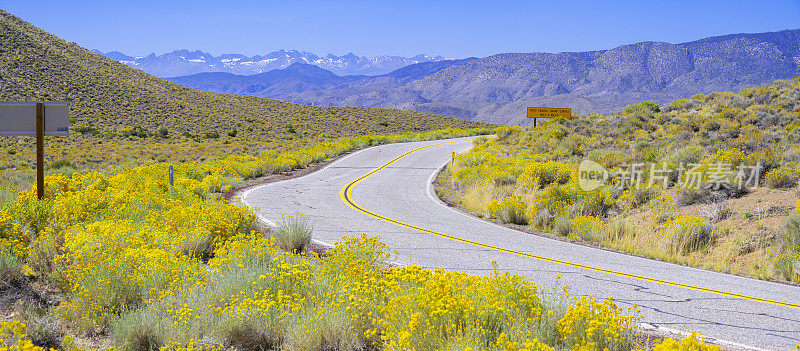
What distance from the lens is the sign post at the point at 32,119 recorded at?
852 cm

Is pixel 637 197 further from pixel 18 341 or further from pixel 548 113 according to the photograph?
pixel 548 113

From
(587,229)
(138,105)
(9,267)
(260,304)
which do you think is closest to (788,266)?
(587,229)

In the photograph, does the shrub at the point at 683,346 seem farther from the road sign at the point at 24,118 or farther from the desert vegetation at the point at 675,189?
the road sign at the point at 24,118

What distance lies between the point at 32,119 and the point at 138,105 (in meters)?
58.7

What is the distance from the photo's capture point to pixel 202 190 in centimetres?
1334

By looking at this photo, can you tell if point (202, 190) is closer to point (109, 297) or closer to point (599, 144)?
point (109, 297)

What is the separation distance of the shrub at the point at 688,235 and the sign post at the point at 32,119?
11.4 metres

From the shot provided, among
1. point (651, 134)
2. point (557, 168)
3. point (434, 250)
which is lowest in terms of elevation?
point (434, 250)

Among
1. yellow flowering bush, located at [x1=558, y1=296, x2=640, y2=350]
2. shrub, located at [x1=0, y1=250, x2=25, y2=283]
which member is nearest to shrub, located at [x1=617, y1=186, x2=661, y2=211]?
yellow flowering bush, located at [x1=558, y1=296, x2=640, y2=350]

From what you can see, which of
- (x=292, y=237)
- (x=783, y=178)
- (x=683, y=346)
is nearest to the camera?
(x=683, y=346)

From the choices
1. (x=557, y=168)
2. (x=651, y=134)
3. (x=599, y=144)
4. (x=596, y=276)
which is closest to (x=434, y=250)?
(x=596, y=276)

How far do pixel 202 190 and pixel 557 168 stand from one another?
420 inches

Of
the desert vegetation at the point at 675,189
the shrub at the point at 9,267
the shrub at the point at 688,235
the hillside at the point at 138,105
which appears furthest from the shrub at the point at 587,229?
the hillside at the point at 138,105

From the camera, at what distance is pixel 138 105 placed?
6100 centimetres
